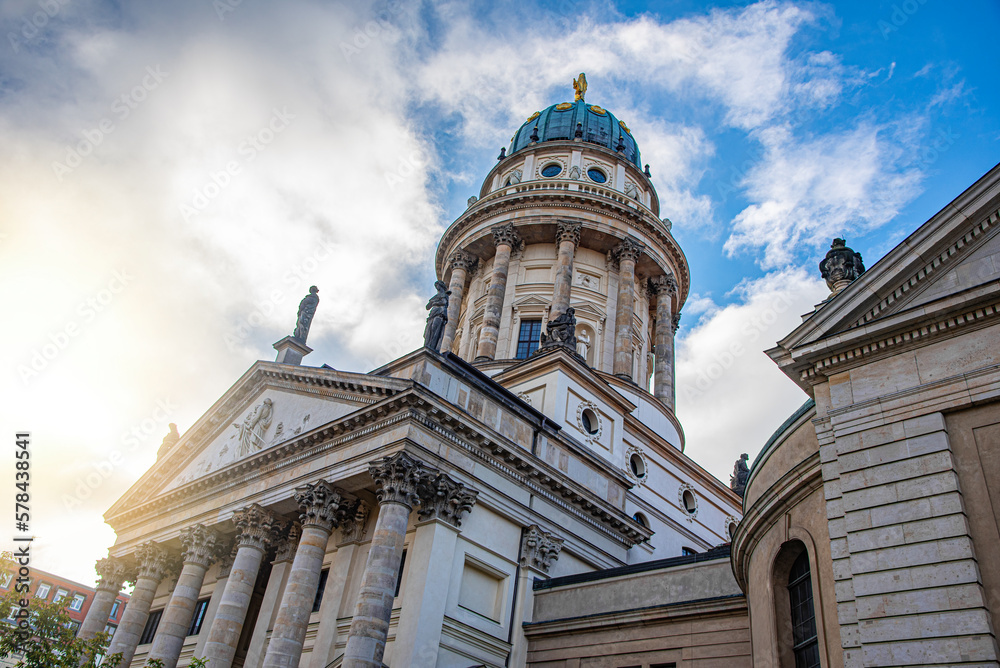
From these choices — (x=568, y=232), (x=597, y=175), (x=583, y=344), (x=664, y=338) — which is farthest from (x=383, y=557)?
(x=597, y=175)

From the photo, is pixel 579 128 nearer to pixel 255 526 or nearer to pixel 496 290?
pixel 496 290

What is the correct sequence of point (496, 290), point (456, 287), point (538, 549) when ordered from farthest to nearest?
1. point (456, 287)
2. point (496, 290)
3. point (538, 549)

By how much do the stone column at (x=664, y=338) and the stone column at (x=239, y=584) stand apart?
73.4ft

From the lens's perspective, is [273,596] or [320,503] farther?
[273,596]

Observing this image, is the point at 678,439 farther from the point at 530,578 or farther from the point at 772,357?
the point at 772,357

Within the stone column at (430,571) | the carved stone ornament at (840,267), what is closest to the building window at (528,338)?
the stone column at (430,571)

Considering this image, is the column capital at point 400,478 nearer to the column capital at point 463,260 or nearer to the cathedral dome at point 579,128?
the column capital at point 463,260

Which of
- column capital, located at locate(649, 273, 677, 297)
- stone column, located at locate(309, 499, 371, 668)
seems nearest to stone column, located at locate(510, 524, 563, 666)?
stone column, located at locate(309, 499, 371, 668)

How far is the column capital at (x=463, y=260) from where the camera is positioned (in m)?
45.3

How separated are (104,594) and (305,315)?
14722 mm

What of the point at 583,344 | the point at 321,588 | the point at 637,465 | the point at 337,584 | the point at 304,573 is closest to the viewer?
the point at 304,573

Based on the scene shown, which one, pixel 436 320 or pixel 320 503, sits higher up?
pixel 436 320

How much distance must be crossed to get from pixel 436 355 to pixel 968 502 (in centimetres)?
1554

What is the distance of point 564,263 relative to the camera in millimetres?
40938
